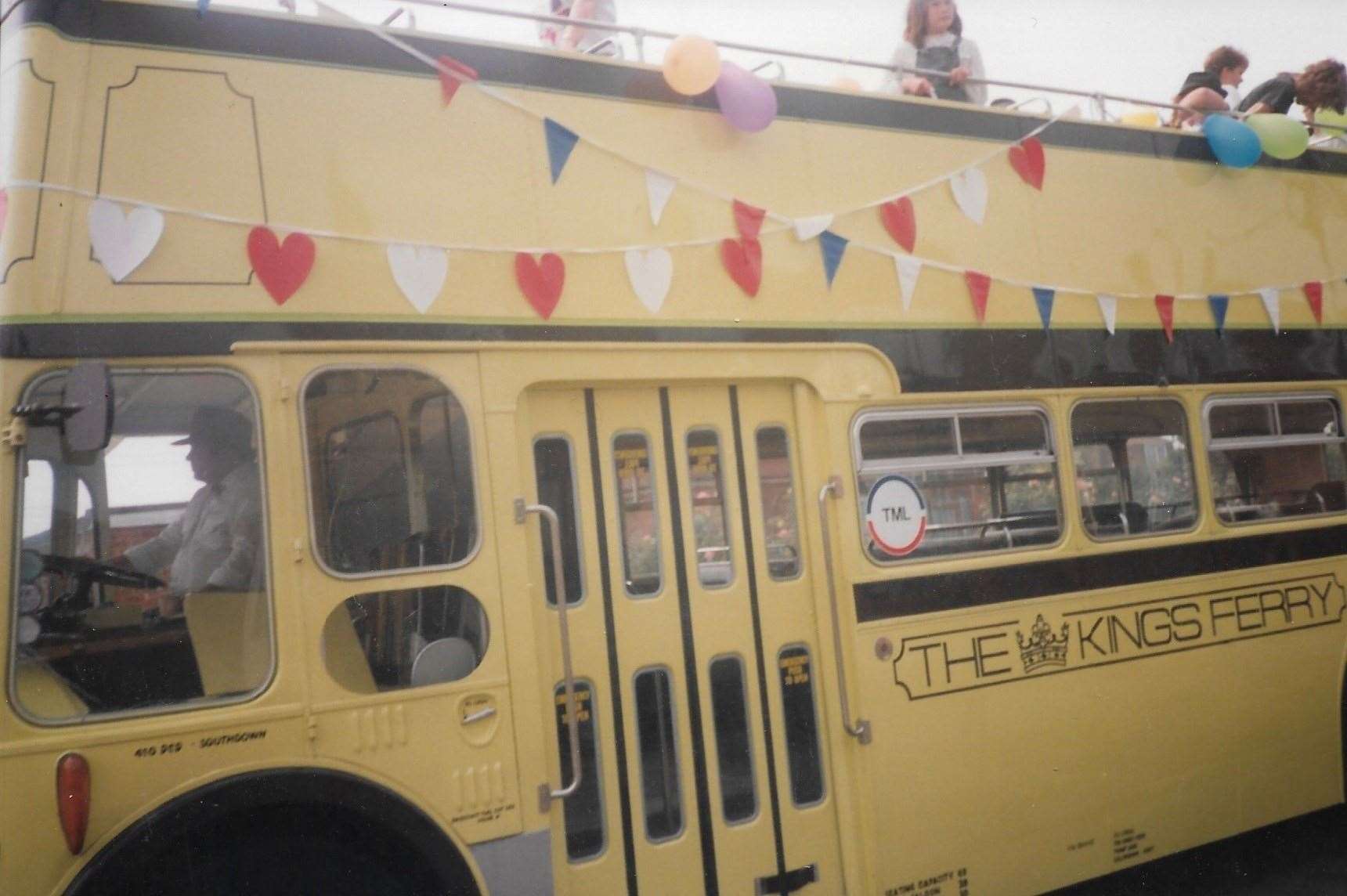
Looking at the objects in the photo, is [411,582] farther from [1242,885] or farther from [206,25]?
[1242,885]

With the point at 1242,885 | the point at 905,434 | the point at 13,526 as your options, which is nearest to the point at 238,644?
the point at 13,526

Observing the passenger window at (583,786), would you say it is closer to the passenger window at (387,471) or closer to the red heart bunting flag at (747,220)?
the passenger window at (387,471)

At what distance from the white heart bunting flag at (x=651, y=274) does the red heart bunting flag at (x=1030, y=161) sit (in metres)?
1.84

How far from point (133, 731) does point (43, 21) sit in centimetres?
197

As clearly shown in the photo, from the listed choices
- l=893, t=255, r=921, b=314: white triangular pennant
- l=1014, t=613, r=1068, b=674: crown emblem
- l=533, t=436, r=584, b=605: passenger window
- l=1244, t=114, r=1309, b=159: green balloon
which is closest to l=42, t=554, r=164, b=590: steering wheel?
l=533, t=436, r=584, b=605: passenger window

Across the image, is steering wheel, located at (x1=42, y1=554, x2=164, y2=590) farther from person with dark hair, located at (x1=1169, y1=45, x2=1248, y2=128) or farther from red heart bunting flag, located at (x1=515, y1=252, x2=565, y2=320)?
person with dark hair, located at (x1=1169, y1=45, x2=1248, y2=128)

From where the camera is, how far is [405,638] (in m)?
3.38

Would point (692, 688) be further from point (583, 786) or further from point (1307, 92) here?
point (1307, 92)

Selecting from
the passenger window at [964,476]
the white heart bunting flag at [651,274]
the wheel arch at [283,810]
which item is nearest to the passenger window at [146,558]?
the wheel arch at [283,810]

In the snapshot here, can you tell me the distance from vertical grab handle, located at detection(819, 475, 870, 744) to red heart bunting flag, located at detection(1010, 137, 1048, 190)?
1.75m

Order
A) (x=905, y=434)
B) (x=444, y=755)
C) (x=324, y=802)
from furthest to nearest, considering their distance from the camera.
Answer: (x=905, y=434) → (x=444, y=755) → (x=324, y=802)

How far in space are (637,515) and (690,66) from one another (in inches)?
64.8

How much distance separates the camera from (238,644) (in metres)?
3.20

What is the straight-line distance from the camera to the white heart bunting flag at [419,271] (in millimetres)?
3480
